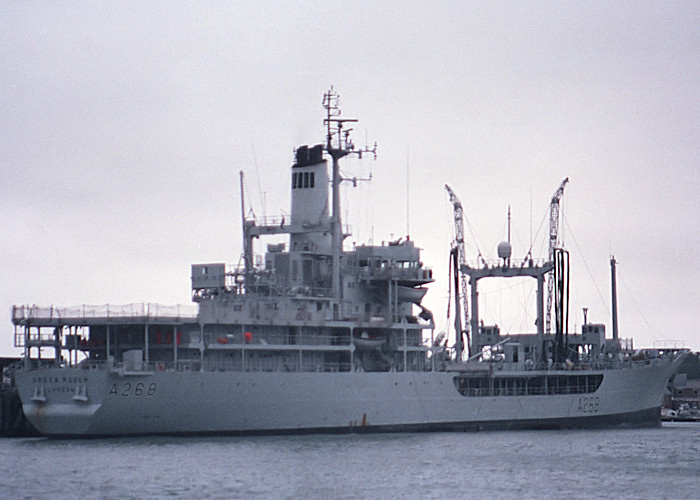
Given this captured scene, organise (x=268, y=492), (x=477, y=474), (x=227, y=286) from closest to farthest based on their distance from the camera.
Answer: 1. (x=268, y=492)
2. (x=477, y=474)
3. (x=227, y=286)

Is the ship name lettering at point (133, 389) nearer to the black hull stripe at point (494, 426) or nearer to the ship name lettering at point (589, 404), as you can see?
the black hull stripe at point (494, 426)

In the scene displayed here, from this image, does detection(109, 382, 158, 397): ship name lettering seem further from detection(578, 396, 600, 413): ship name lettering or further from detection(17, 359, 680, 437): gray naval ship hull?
detection(578, 396, 600, 413): ship name lettering

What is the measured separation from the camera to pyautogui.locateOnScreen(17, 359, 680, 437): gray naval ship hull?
58406mm

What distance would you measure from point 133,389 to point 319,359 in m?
10.3

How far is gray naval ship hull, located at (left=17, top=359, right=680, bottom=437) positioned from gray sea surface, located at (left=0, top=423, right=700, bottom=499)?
0.82m

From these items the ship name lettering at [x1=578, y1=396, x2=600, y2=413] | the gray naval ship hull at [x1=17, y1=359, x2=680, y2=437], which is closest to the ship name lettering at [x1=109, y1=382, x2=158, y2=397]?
the gray naval ship hull at [x1=17, y1=359, x2=680, y2=437]

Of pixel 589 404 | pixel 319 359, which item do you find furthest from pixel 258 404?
pixel 589 404

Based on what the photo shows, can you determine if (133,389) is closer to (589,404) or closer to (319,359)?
(319,359)

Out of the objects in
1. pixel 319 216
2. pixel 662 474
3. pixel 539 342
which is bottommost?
pixel 662 474

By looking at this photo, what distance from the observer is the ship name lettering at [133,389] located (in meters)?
58.2

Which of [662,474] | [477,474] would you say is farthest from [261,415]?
[662,474]

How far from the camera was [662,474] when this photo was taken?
5144 cm

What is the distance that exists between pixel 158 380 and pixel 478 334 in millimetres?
26373

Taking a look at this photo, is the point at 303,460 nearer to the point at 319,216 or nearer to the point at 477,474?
the point at 477,474
